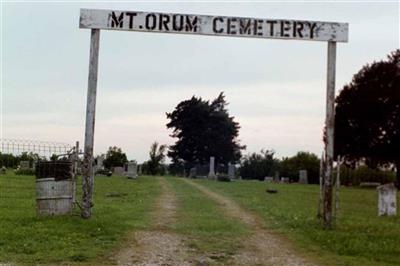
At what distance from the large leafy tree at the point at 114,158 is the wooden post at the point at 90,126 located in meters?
43.6

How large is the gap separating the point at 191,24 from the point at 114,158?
1806 inches

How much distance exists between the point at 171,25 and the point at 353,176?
41.6 m

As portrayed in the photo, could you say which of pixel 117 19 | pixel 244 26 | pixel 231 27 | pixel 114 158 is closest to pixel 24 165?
pixel 114 158

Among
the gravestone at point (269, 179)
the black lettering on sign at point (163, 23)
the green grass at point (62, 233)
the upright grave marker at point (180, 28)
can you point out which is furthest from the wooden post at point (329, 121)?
the gravestone at point (269, 179)

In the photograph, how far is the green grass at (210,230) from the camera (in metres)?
11.1

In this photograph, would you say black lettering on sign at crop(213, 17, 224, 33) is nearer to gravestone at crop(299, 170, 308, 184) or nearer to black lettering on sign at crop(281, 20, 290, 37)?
black lettering on sign at crop(281, 20, 290, 37)

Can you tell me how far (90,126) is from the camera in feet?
47.3

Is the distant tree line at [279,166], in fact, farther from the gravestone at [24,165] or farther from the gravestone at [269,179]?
the gravestone at [24,165]

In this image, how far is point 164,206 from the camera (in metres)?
19.4

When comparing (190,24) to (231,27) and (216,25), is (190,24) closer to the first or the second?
(216,25)

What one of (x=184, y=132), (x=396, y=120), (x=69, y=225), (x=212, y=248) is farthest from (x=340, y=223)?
(x=184, y=132)

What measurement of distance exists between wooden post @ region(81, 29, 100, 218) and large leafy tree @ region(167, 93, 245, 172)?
5041 centimetres

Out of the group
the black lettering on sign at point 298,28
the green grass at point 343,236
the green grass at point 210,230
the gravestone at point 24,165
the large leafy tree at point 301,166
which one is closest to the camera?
the green grass at point 343,236

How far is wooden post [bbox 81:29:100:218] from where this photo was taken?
1438 cm
